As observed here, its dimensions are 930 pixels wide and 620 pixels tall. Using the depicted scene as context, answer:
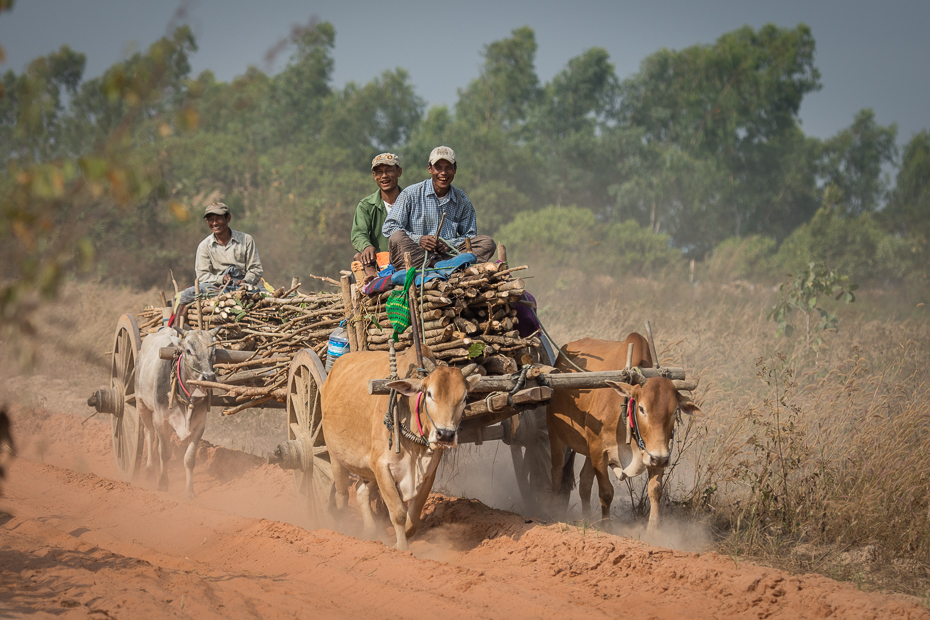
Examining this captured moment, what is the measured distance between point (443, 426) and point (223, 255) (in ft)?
16.8

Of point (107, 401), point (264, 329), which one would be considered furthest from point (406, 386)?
point (107, 401)

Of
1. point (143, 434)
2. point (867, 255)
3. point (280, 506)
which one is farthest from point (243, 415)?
point (867, 255)

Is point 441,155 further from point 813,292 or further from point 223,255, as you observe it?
point 813,292

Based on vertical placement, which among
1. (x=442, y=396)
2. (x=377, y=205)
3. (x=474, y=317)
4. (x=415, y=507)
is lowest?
(x=415, y=507)

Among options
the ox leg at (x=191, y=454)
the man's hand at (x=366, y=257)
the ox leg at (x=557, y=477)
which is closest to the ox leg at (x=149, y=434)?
the ox leg at (x=191, y=454)

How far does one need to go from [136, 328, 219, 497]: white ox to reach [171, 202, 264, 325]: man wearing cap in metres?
0.94

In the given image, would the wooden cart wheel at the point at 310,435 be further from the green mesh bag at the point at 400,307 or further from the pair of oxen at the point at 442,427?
the green mesh bag at the point at 400,307

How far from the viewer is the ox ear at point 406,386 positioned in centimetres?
496

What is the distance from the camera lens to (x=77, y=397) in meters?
13.0

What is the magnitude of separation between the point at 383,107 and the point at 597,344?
114ft

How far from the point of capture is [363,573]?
4.88m

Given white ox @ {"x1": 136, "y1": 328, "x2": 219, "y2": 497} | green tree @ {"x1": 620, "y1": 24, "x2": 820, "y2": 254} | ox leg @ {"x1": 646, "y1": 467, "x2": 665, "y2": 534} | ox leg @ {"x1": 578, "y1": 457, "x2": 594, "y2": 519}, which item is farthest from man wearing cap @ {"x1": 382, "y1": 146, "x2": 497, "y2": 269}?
green tree @ {"x1": 620, "y1": 24, "x2": 820, "y2": 254}

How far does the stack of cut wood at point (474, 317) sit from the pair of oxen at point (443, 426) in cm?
21

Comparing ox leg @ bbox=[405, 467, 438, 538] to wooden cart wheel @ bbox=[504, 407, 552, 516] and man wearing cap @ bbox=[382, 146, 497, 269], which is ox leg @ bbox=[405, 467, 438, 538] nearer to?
wooden cart wheel @ bbox=[504, 407, 552, 516]
